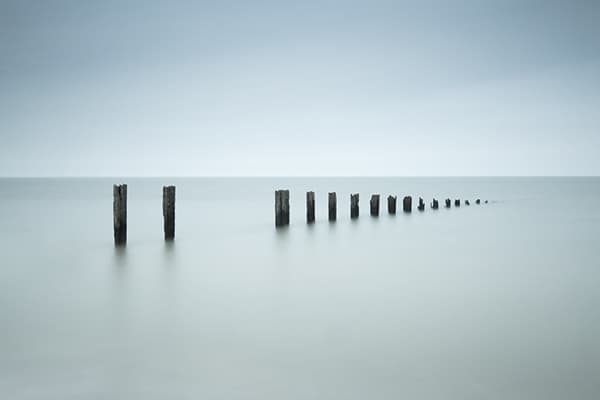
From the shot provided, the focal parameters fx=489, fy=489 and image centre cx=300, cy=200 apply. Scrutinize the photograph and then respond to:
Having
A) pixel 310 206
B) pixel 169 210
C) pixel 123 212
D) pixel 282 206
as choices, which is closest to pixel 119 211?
pixel 123 212

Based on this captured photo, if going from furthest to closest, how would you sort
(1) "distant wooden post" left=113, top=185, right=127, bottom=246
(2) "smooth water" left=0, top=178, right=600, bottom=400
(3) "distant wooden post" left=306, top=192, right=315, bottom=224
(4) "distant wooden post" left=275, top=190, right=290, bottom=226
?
(3) "distant wooden post" left=306, top=192, right=315, bottom=224 → (4) "distant wooden post" left=275, top=190, right=290, bottom=226 → (1) "distant wooden post" left=113, top=185, right=127, bottom=246 → (2) "smooth water" left=0, top=178, right=600, bottom=400

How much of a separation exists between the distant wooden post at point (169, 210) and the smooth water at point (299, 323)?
0.89 metres

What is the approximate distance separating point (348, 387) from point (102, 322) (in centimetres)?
323

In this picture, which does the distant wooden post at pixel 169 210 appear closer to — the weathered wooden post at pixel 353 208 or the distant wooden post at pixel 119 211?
the distant wooden post at pixel 119 211

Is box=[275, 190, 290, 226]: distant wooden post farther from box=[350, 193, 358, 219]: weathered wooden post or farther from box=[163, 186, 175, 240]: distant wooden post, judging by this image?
box=[350, 193, 358, 219]: weathered wooden post

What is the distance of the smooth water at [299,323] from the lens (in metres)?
4.00

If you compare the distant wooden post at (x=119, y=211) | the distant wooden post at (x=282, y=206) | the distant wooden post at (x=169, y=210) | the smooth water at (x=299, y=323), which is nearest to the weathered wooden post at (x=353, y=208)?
the distant wooden post at (x=282, y=206)

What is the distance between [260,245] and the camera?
12719 mm

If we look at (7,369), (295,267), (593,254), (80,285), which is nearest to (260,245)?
(295,267)

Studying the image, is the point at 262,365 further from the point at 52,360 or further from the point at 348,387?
the point at 52,360

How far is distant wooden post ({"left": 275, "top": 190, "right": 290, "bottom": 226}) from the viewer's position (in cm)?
1538

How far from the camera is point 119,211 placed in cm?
1080

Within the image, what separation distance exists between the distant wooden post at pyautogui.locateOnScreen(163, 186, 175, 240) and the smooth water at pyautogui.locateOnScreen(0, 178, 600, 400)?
2.93ft

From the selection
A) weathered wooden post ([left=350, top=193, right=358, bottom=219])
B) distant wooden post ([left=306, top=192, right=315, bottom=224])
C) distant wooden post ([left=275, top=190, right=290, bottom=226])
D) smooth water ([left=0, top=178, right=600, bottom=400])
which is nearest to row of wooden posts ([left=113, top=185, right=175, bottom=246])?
smooth water ([left=0, top=178, right=600, bottom=400])
